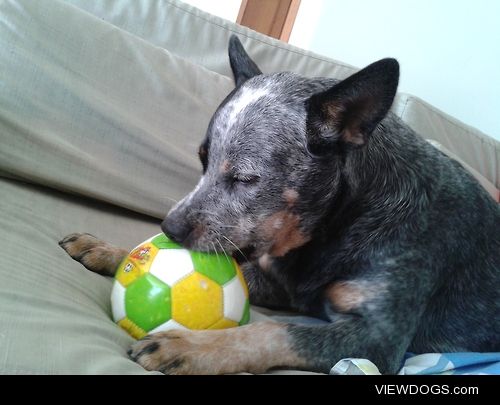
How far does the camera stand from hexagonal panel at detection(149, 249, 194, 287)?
1.11 m

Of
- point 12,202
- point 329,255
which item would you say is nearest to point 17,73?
point 12,202

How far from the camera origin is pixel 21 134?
1.67 meters

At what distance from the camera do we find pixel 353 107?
1341 millimetres

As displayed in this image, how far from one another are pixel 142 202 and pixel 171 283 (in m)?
0.89

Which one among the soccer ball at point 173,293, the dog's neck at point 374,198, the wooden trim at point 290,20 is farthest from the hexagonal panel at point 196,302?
the wooden trim at point 290,20

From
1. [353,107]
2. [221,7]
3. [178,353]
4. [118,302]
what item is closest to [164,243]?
[118,302]

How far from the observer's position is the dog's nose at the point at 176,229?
4.19ft

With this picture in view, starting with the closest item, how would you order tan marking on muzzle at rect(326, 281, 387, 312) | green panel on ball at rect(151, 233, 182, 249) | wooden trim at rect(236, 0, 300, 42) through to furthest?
green panel on ball at rect(151, 233, 182, 249) < tan marking on muzzle at rect(326, 281, 387, 312) < wooden trim at rect(236, 0, 300, 42)

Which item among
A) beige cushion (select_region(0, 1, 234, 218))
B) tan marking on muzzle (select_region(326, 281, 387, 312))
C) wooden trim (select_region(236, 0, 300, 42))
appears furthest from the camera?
wooden trim (select_region(236, 0, 300, 42))

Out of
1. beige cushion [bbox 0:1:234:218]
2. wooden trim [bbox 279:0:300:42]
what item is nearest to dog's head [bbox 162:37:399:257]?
beige cushion [bbox 0:1:234:218]

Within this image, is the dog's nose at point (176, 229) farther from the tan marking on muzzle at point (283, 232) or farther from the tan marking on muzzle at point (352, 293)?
the tan marking on muzzle at point (352, 293)

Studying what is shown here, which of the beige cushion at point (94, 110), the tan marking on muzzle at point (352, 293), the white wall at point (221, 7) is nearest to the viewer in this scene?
the tan marking on muzzle at point (352, 293)

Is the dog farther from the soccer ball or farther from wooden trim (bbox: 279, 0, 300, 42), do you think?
wooden trim (bbox: 279, 0, 300, 42)
